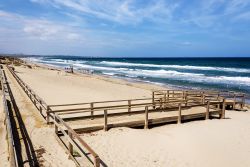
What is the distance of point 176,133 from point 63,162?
5402 millimetres

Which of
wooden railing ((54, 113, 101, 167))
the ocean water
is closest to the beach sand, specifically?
wooden railing ((54, 113, 101, 167))

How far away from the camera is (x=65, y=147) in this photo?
31.4ft

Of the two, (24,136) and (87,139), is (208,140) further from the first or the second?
(24,136)

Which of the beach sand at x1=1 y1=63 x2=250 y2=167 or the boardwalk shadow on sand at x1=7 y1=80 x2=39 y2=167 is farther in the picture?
the beach sand at x1=1 y1=63 x2=250 y2=167

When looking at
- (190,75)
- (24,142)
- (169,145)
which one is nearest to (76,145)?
(24,142)

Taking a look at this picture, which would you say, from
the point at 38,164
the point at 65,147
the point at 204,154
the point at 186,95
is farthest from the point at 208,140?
the point at 186,95

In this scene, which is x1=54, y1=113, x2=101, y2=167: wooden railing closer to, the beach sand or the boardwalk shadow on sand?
the beach sand

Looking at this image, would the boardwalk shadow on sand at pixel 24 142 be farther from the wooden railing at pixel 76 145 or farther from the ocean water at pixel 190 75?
the ocean water at pixel 190 75

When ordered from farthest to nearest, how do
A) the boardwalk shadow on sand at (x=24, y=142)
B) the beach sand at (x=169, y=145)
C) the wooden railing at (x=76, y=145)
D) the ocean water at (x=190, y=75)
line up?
the ocean water at (x=190, y=75) → the beach sand at (x=169, y=145) → the boardwalk shadow on sand at (x=24, y=142) → the wooden railing at (x=76, y=145)

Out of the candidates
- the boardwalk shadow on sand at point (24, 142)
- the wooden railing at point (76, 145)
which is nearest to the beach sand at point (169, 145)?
the boardwalk shadow on sand at point (24, 142)

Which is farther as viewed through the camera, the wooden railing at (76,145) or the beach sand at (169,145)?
the beach sand at (169,145)

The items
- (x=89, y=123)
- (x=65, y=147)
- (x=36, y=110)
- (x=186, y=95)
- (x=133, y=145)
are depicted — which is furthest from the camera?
(x=186, y=95)

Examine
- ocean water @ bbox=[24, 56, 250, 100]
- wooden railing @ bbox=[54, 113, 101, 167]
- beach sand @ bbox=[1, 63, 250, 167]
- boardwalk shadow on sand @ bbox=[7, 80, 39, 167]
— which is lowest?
ocean water @ bbox=[24, 56, 250, 100]

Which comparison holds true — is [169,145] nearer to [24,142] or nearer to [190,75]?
[24,142]
